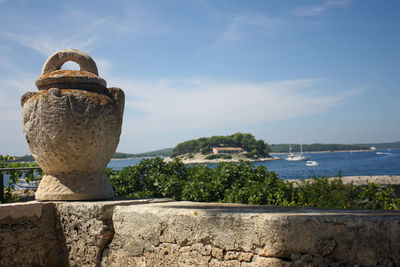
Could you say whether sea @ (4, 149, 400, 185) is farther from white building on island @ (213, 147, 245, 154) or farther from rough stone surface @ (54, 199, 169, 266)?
white building on island @ (213, 147, 245, 154)

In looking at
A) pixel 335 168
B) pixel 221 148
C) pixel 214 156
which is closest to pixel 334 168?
pixel 335 168

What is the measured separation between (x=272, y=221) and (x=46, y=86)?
2841mm

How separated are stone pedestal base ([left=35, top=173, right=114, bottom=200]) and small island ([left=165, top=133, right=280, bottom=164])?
77.6m

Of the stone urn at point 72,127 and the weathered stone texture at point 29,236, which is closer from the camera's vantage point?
the weathered stone texture at point 29,236

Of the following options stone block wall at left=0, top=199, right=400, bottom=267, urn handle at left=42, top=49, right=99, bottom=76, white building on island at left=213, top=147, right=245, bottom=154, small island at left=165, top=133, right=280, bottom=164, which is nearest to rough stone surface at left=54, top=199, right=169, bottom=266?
stone block wall at left=0, top=199, right=400, bottom=267

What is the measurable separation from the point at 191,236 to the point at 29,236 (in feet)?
6.09

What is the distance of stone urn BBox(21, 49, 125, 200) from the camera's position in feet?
10.7

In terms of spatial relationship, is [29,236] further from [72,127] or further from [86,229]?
[72,127]

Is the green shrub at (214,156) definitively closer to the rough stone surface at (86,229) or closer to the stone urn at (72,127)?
the stone urn at (72,127)

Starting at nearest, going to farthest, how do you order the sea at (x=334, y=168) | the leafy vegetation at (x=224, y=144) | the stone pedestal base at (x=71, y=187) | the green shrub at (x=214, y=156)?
1. the stone pedestal base at (x=71, y=187)
2. the sea at (x=334, y=168)
3. the green shrub at (x=214, y=156)
4. the leafy vegetation at (x=224, y=144)

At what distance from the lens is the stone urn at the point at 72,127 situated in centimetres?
327

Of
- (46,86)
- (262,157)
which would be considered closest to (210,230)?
(46,86)

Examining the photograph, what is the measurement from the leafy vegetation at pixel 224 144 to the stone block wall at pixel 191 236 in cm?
8055

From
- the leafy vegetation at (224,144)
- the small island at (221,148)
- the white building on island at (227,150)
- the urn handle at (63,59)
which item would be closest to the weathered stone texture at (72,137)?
the urn handle at (63,59)
